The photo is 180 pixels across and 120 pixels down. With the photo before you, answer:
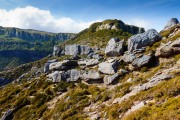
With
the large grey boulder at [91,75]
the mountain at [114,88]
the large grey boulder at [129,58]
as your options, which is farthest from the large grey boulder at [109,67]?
the large grey boulder at [129,58]

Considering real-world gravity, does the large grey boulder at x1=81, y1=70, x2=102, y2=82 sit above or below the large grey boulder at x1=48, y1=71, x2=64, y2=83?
above

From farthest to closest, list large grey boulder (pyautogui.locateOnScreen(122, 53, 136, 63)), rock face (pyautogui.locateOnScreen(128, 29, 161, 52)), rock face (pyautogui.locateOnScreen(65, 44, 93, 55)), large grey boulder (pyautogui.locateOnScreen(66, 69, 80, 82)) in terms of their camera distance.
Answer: rock face (pyautogui.locateOnScreen(65, 44, 93, 55)), large grey boulder (pyautogui.locateOnScreen(66, 69, 80, 82)), rock face (pyautogui.locateOnScreen(128, 29, 161, 52)), large grey boulder (pyautogui.locateOnScreen(122, 53, 136, 63))

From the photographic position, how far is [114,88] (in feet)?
105

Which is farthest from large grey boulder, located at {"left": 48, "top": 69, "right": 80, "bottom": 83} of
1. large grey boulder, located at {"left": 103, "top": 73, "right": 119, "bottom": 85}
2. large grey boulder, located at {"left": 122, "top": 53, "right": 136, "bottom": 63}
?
large grey boulder, located at {"left": 122, "top": 53, "right": 136, "bottom": 63}

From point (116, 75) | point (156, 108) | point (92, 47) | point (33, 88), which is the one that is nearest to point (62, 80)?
point (33, 88)

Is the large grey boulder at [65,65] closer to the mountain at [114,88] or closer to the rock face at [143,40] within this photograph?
the mountain at [114,88]

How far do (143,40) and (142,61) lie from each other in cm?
742

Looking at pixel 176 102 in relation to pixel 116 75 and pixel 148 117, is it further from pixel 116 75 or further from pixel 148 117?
pixel 116 75

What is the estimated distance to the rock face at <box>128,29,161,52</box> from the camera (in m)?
40.4

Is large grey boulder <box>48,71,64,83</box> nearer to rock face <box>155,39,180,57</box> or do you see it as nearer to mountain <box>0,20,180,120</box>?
mountain <box>0,20,180,120</box>

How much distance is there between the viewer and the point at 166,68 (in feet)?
98.7

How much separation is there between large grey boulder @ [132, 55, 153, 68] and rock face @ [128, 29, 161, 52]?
5.74 metres

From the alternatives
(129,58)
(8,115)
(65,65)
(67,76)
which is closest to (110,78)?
(129,58)

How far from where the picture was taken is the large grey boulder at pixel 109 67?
37.7 m
